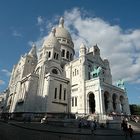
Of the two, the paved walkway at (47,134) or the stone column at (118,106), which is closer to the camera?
the paved walkway at (47,134)

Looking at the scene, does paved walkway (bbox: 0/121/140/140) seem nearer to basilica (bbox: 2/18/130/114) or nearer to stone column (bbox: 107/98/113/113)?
basilica (bbox: 2/18/130/114)

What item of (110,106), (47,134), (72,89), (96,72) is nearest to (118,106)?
(110,106)

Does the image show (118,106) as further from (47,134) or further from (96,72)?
(47,134)

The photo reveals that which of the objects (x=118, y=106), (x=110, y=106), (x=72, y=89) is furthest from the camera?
(x=72, y=89)

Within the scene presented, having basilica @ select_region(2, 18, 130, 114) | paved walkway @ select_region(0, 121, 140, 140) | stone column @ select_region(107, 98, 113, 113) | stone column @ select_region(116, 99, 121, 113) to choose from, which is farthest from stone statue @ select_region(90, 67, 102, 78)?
paved walkway @ select_region(0, 121, 140, 140)

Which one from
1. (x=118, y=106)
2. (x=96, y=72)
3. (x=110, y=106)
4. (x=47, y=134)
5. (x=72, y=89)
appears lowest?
(x=47, y=134)

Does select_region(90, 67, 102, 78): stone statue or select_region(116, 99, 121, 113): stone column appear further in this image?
select_region(116, 99, 121, 113): stone column

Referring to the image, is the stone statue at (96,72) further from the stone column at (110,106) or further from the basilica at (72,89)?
the stone column at (110,106)

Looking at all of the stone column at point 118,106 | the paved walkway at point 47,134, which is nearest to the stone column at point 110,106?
the stone column at point 118,106

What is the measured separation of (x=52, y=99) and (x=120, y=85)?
71.1 ft

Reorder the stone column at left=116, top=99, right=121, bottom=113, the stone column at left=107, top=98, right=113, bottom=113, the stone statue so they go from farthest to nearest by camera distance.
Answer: the stone column at left=116, top=99, right=121, bottom=113
the stone statue
the stone column at left=107, top=98, right=113, bottom=113

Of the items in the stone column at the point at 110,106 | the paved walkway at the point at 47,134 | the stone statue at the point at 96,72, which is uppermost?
the stone statue at the point at 96,72

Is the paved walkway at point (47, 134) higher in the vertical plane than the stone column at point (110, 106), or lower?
lower

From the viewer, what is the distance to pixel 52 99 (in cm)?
3622
